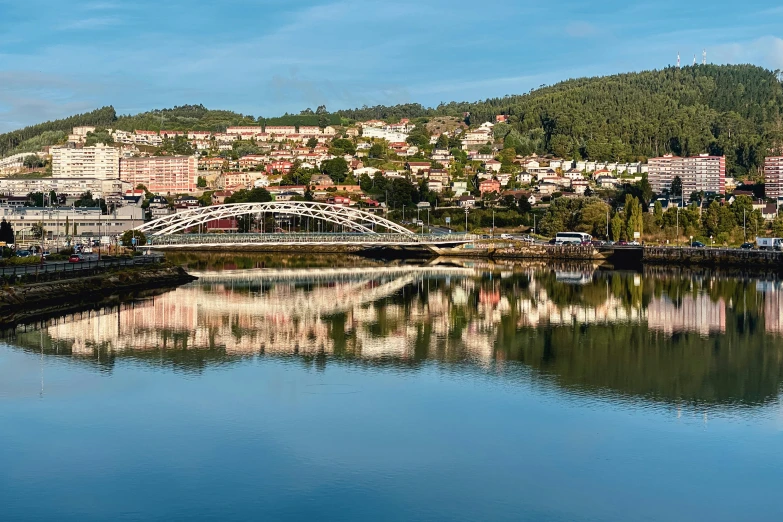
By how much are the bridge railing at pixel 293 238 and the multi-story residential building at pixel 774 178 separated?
3876cm

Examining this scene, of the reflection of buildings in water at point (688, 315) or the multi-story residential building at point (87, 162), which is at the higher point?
the multi-story residential building at point (87, 162)

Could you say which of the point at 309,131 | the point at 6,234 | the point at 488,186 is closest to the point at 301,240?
the point at 6,234

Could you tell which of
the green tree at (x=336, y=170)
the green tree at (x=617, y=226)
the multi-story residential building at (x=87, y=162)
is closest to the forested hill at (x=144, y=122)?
the multi-story residential building at (x=87, y=162)

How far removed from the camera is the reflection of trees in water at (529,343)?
18547 mm

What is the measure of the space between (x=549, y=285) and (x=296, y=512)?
2854 cm

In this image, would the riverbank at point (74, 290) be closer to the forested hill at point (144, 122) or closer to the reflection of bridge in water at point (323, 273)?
the reflection of bridge in water at point (323, 273)

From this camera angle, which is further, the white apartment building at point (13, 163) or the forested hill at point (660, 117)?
the white apartment building at point (13, 163)

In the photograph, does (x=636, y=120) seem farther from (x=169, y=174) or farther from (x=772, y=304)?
(x=772, y=304)

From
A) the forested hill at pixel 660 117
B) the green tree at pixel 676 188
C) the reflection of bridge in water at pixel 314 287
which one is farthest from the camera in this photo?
the forested hill at pixel 660 117

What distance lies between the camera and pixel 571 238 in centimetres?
5925

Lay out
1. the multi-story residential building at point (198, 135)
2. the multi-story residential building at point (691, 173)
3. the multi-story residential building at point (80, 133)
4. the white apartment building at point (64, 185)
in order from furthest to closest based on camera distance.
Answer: the multi-story residential building at point (198, 135)
the multi-story residential building at point (80, 133)
the white apartment building at point (64, 185)
the multi-story residential building at point (691, 173)

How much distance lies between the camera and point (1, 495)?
11.5 metres

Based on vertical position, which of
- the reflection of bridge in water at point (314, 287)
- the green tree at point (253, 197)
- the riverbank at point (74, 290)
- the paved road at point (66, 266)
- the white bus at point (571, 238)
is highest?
the green tree at point (253, 197)

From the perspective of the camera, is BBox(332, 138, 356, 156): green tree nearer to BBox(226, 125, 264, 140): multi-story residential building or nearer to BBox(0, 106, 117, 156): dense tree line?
BBox(226, 125, 264, 140): multi-story residential building
